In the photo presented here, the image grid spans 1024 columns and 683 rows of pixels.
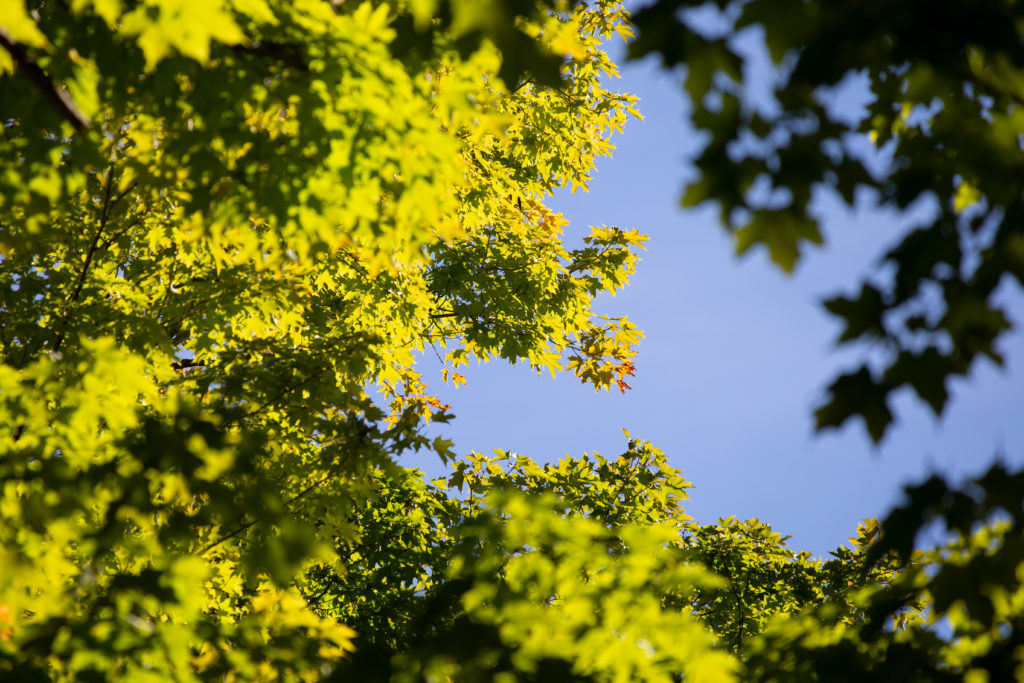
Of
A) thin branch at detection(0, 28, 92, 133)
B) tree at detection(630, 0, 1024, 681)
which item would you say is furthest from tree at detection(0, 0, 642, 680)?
tree at detection(630, 0, 1024, 681)

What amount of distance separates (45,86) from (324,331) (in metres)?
3.32

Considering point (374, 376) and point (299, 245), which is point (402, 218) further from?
point (374, 376)

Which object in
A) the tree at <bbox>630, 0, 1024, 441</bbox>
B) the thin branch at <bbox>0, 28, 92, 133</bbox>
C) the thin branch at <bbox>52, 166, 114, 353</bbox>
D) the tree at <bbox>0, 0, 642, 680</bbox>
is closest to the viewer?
the tree at <bbox>630, 0, 1024, 441</bbox>

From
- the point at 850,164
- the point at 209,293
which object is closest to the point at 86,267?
the point at 209,293

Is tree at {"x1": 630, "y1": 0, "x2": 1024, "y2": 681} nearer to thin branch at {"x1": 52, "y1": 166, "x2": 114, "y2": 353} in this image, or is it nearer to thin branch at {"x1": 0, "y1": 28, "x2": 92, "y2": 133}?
thin branch at {"x1": 0, "y1": 28, "x2": 92, "y2": 133}

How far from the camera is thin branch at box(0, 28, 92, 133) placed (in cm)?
296

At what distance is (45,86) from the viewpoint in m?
3.07

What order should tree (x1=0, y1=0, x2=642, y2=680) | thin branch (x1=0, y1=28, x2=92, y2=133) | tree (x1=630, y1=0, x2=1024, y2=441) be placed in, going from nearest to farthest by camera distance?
tree (x1=630, y1=0, x2=1024, y2=441) → tree (x1=0, y1=0, x2=642, y2=680) → thin branch (x1=0, y1=28, x2=92, y2=133)

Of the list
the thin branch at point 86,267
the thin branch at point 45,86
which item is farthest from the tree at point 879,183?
the thin branch at point 86,267

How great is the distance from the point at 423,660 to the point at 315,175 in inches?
85.8

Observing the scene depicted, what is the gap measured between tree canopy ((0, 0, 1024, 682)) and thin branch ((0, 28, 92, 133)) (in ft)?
0.04

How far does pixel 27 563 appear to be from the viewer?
2.86 m

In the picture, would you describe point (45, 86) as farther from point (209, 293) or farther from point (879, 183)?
point (879, 183)

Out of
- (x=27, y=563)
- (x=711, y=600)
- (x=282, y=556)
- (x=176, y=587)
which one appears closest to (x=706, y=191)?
(x=282, y=556)
